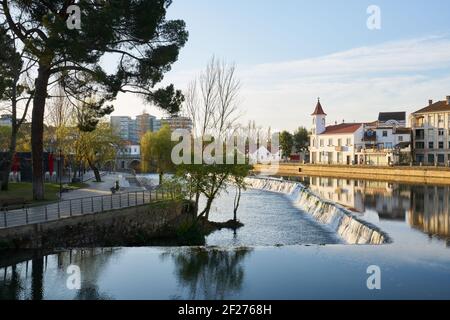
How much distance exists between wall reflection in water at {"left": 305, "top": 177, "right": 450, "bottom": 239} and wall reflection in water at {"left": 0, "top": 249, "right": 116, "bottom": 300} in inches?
765

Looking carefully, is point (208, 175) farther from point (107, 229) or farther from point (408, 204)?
point (408, 204)

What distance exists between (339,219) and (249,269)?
14.4 meters

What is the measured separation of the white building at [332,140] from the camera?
325 ft

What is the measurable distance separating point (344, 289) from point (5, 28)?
2423 cm

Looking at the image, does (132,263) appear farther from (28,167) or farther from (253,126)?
(253,126)

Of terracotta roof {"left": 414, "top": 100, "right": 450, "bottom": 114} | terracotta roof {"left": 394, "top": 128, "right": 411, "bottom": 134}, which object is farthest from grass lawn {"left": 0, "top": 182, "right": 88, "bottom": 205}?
terracotta roof {"left": 414, "top": 100, "right": 450, "bottom": 114}

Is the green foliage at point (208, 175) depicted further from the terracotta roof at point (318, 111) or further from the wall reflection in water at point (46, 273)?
the terracotta roof at point (318, 111)

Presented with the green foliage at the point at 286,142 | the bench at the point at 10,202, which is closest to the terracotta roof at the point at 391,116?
the green foliage at the point at 286,142

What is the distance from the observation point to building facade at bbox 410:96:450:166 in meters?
86.1

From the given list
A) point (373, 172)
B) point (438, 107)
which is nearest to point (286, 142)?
point (438, 107)

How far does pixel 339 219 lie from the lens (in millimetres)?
32094

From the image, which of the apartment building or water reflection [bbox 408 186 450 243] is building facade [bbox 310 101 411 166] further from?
the apartment building

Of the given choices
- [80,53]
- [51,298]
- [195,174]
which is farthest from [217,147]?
[51,298]

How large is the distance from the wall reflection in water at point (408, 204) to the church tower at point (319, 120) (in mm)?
48456
